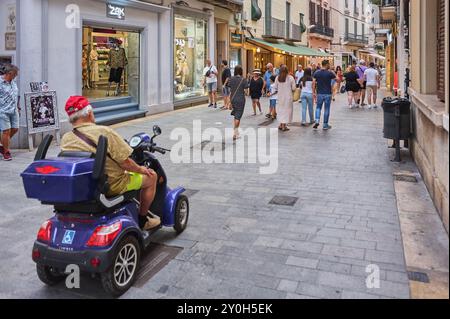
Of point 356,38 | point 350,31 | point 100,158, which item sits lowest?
point 100,158

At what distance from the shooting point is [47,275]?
154 inches

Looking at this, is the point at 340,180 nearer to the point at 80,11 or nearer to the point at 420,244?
the point at 420,244

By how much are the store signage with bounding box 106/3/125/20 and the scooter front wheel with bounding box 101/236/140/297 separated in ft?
34.7

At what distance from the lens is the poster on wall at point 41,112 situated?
969cm

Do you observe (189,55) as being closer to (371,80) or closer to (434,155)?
(371,80)

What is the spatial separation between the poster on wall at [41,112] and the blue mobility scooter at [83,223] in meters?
6.42

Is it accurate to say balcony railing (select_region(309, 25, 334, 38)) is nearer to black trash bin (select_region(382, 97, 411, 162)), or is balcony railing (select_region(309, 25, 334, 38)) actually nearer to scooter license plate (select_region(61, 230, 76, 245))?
black trash bin (select_region(382, 97, 411, 162))

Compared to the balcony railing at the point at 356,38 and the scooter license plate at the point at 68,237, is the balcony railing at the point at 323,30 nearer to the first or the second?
the balcony railing at the point at 356,38

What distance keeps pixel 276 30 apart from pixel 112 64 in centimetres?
1683

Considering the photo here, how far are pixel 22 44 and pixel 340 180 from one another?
7.38m

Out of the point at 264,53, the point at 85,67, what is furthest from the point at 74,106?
the point at 264,53

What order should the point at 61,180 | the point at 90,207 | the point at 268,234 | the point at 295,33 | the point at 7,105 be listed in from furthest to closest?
1. the point at 295,33
2. the point at 7,105
3. the point at 268,234
4. the point at 90,207
5. the point at 61,180

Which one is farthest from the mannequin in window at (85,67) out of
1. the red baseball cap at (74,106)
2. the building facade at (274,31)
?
the building facade at (274,31)
